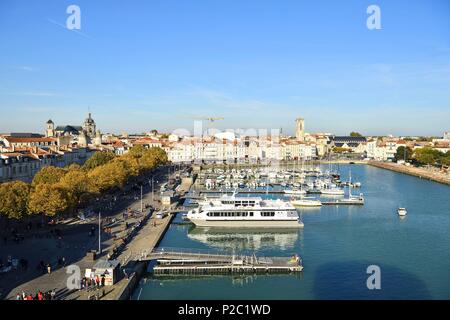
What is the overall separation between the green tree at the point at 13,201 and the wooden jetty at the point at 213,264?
5353 mm

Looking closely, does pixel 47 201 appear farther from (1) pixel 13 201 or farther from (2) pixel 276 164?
(2) pixel 276 164

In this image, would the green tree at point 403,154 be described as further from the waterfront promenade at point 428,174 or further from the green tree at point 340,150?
the green tree at point 340,150

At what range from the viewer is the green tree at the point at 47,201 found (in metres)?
16.2

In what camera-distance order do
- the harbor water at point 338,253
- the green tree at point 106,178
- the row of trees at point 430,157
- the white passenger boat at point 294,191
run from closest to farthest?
the harbor water at point 338,253 < the green tree at point 106,178 < the white passenger boat at point 294,191 < the row of trees at point 430,157

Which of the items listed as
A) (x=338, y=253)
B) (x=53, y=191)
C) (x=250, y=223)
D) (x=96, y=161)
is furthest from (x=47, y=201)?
(x=96, y=161)

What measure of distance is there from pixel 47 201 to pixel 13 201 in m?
1.16

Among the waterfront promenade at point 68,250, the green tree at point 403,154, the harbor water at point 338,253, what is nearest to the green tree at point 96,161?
the waterfront promenade at point 68,250

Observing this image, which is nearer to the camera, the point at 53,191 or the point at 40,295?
the point at 40,295

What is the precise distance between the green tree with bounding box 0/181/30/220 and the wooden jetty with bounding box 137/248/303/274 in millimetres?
5353

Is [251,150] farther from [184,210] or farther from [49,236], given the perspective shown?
[49,236]

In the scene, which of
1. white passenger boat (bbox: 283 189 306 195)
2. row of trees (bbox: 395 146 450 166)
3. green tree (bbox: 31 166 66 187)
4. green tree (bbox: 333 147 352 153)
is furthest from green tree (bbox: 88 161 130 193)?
green tree (bbox: 333 147 352 153)

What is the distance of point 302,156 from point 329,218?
161 ft

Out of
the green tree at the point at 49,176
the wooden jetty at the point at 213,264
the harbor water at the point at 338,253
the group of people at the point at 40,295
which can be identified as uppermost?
the green tree at the point at 49,176

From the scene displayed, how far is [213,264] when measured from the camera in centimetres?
1395
